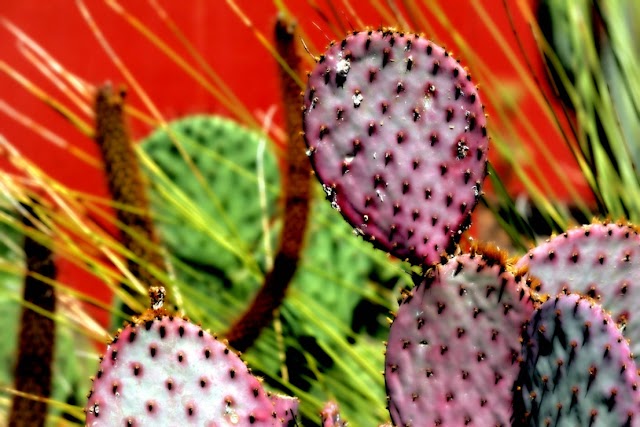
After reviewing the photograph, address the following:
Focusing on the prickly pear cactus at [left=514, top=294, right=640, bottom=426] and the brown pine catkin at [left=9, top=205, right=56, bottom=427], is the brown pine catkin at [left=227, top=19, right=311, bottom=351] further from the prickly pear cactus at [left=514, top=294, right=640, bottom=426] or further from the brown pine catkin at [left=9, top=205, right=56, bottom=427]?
the prickly pear cactus at [left=514, top=294, right=640, bottom=426]

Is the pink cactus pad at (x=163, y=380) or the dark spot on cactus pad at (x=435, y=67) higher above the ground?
the dark spot on cactus pad at (x=435, y=67)

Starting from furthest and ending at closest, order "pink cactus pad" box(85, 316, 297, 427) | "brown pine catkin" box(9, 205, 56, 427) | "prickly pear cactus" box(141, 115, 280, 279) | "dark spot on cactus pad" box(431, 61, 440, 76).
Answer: "prickly pear cactus" box(141, 115, 280, 279) → "brown pine catkin" box(9, 205, 56, 427) → "dark spot on cactus pad" box(431, 61, 440, 76) → "pink cactus pad" box(85, 316, 297, 427)

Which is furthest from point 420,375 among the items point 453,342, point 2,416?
point 2,416

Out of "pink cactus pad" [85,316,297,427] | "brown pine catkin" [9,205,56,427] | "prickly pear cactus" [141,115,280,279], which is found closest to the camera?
"pink cactus pad" [85,316,297,427]

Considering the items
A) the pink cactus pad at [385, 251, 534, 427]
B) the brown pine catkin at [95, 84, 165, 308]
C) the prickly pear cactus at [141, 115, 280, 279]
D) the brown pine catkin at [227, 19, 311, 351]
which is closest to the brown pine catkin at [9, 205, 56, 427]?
the brown pine catkin at [95, 84, 165, 308]

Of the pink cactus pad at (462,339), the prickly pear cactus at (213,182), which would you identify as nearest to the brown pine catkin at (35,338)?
the prickly pear cactus at (213,182)

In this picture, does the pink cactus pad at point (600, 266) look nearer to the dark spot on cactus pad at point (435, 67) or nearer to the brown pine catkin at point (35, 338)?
the dark spot on cactus pad at point (435, 67)

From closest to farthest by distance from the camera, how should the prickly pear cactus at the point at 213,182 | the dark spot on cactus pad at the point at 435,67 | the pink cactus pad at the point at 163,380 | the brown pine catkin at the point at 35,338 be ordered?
1. the pink cactus pad at the point at 163,380
2. the dark spot on cactus pad at the point at 435,67
3. the brown pine catkin at the point at 35,338
4. the prickly pear cactus at the point at 213,182
